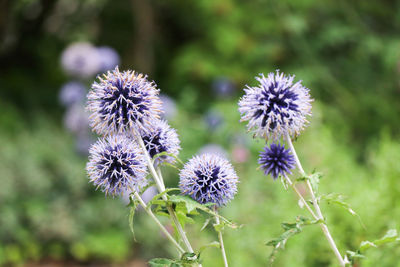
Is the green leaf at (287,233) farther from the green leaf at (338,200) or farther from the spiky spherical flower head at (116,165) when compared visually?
the spiky spherical flower head at (116,165)

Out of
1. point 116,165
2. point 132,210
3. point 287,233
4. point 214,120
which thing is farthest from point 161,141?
point 214,120

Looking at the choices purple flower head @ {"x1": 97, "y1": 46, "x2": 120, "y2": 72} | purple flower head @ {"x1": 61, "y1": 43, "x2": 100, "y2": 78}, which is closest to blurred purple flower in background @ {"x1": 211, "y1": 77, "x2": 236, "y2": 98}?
purple flower head @ {"x1": 97, "y1": 46, "x2": 120, "y2": 72}

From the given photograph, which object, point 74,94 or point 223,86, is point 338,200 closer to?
point 74,94

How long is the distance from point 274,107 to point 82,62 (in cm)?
376

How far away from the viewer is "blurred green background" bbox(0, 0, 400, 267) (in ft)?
11.1

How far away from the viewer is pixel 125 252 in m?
4.49

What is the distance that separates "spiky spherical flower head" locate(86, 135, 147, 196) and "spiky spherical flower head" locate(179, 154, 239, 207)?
0.14 m

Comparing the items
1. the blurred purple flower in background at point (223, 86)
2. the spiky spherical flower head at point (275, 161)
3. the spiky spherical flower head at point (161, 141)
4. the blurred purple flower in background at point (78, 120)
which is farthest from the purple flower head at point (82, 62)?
the spiky spherical flower head at point (275, 161)

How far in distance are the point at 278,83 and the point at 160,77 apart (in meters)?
5.61

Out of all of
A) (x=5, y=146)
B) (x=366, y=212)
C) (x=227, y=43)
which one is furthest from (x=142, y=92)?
(x=227, y=43)

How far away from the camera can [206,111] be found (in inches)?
216

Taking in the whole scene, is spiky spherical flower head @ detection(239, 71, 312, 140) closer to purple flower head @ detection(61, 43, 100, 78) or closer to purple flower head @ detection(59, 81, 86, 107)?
purple flower head @ detection(61, 43, 100, 78)

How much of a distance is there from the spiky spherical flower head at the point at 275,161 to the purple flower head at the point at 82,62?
3525mm

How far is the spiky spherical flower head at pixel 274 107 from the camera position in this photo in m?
1.26
